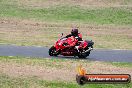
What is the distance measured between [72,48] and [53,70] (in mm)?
5428

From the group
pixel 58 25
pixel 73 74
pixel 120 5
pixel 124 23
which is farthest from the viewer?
pixel 120 5

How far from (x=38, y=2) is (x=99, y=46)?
26010mm

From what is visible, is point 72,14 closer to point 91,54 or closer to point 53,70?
point 91,54

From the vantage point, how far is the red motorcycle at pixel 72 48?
68.5 feet

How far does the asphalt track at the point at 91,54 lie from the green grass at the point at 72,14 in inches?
738

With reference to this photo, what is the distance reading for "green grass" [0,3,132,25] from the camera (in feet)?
143

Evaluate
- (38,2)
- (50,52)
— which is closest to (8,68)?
(50,52)

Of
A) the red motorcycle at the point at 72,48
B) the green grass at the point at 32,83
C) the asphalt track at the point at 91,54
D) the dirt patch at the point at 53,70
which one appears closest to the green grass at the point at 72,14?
the asphalt track at the point at 91,54

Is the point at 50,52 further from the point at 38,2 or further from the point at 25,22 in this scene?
the point at 38,2

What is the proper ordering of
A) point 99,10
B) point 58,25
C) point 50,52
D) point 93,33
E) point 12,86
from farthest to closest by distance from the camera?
point 99,10 → point 58,25 → point 93,33 → point 50,52 → point 12,86

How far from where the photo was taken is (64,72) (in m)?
15.5

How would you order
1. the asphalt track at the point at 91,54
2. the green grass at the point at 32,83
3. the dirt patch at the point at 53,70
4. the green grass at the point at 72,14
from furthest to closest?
1. the green grass at the point at 72,14
2. the asphalt track at the point at 91,54
3. the dirt patch at the point at 53,70
4. the green grass at the point at 32,83

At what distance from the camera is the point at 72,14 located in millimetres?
45969

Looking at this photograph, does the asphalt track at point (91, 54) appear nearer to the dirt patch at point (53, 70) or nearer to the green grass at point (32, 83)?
the dirt patch at point (53, 70)
